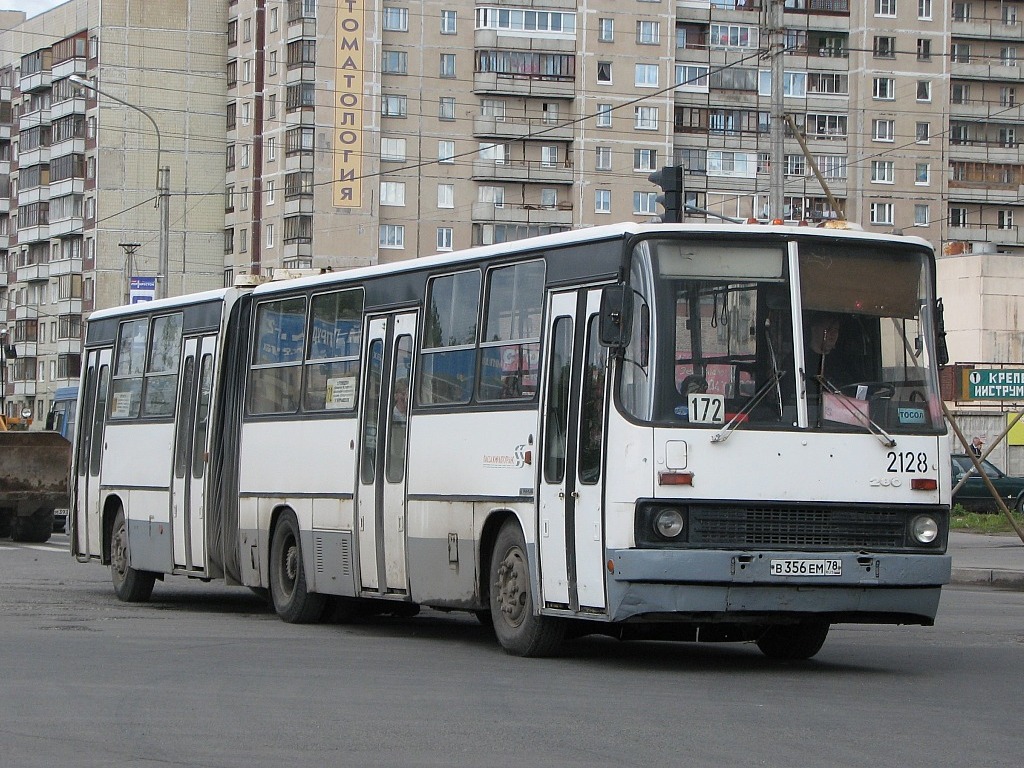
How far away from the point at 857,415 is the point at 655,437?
1.44m

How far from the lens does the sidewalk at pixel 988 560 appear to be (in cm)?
2448

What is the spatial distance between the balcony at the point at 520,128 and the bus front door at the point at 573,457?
8526 cm

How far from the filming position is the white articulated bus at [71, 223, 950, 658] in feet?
40.4

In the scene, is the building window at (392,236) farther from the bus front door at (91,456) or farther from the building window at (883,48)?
the bus front door at (91,456)

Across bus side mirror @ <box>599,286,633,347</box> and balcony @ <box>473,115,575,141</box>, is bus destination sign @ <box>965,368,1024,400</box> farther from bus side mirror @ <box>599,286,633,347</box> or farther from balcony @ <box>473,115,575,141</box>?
balcony @ <box>473,115,575,141</box>

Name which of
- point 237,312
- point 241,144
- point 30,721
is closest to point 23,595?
point 237,312

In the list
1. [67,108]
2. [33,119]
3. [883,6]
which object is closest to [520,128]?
[883,6]

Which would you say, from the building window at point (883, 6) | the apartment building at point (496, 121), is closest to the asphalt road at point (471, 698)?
the apartment building at point (496, 121)

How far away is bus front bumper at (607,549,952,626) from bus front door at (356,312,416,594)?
3.32 metres

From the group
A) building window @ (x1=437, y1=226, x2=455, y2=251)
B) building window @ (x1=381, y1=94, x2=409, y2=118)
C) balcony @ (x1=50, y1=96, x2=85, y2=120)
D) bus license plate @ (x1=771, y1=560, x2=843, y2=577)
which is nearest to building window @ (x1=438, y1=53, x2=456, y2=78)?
building window @ (x1=381, y1=94, x2=409, y2=118)

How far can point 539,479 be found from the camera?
43.7 feet

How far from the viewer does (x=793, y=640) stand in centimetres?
1380

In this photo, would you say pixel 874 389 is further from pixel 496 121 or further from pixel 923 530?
pixel 496 121

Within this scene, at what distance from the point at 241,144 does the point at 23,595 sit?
274 feet
